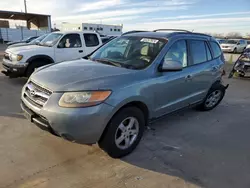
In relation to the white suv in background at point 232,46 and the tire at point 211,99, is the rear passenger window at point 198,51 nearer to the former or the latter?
the tire at point 211,99

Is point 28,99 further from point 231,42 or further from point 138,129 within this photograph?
point 231,42

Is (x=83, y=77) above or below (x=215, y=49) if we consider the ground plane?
below

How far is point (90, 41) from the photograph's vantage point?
8.42m

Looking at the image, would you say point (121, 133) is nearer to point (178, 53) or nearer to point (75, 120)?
point (75, 120)

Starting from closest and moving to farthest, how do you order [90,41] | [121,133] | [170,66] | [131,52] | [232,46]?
[121,133], [170,66], [131,52], [90,41], [232,46]

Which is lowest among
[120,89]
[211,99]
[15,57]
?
[211,99]

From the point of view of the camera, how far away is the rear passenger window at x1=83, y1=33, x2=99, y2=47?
831 centimetres

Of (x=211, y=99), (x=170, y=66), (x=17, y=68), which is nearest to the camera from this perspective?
(x=170, y=66)

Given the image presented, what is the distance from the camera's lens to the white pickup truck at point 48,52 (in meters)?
6.86

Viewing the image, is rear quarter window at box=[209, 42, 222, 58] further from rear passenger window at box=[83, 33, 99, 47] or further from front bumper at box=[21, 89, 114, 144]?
rear passenger window at box=[83, 33, 99, 47]

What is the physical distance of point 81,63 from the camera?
367 cm

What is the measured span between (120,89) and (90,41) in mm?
6008

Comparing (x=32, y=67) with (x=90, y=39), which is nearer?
(x=32, y=67)

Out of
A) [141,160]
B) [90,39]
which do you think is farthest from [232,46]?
[141,160]
